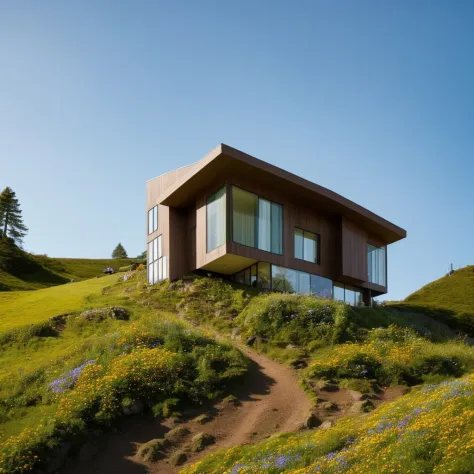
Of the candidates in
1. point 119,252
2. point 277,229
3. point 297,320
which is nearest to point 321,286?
point 277,229

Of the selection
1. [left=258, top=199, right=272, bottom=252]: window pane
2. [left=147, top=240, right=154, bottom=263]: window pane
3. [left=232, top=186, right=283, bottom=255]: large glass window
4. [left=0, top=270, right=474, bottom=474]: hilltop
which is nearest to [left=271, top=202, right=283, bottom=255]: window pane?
[left=232, top=186, right=283, bottom=255]: large glass window

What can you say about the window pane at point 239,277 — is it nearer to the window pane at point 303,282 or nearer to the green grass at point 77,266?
the window pane at point 303,282

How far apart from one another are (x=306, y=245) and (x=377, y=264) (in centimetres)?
982

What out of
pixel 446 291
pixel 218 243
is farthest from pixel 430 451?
pixel 446 291

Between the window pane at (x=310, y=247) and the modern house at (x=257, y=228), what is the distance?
0.07m

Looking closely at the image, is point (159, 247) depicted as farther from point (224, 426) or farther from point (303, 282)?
point (224, 426)

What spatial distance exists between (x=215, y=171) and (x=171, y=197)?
504 centimetres

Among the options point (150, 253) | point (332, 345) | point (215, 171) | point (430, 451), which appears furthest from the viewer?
point (150, 253)

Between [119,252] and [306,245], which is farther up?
[119,252]

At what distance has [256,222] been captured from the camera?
3700 centimetres

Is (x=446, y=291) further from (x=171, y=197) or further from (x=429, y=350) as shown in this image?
(x=429, y=350)

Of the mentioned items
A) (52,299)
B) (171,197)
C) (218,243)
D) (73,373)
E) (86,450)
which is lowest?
(86,450)

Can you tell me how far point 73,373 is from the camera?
2092cm

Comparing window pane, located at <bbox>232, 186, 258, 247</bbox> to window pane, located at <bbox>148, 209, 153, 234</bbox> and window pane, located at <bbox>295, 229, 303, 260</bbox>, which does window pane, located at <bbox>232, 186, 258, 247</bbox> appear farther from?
window pane, located at <bbox>148, 209, 153, 234</bbox>
